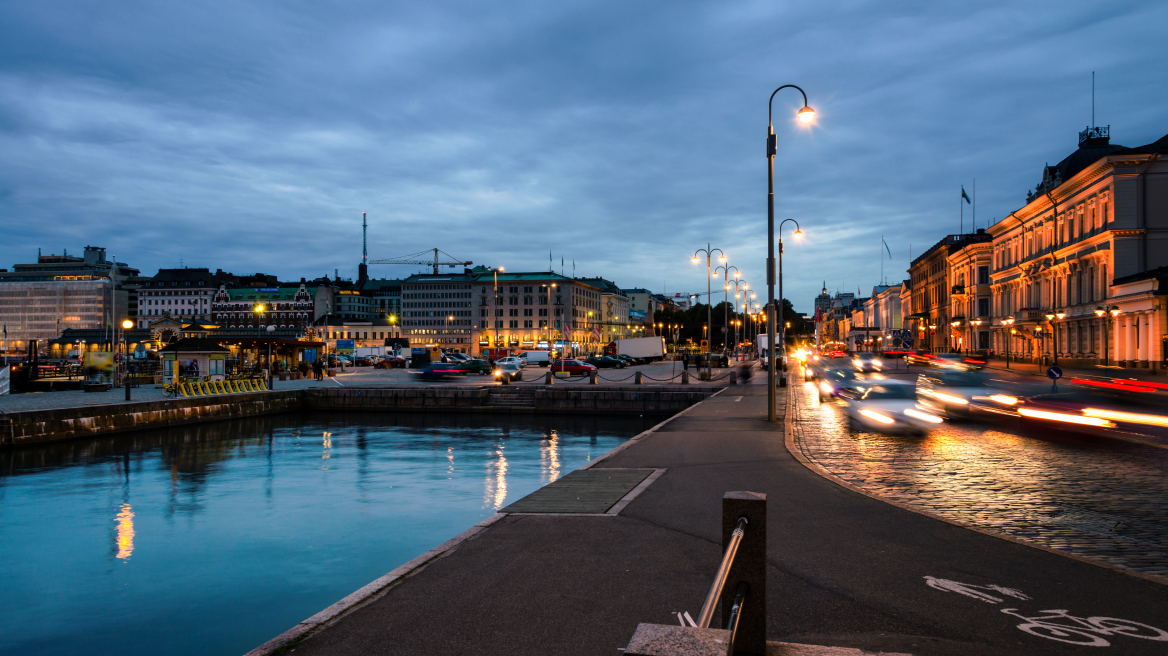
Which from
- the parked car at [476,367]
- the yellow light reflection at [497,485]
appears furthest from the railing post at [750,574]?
the parked car at [476,367]

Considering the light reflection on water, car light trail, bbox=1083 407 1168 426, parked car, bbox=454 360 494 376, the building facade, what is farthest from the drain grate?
the building facade

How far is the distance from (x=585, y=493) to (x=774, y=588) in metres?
5.28

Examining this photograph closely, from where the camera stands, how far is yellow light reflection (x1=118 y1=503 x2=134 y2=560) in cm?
1365

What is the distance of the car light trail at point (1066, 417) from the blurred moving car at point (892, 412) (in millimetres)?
2345

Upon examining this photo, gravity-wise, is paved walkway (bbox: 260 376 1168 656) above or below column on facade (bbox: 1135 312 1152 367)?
below

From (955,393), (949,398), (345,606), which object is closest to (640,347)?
(949,398)

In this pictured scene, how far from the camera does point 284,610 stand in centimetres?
1006

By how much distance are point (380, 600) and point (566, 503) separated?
4.52 metres

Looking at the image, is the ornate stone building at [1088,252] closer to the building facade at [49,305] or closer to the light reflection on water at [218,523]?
the light reflection on water at [218,523]

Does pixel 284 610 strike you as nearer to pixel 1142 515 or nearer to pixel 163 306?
pixel 1142 515

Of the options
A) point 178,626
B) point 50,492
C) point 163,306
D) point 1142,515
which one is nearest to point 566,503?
point 178,626

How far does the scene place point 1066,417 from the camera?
18297 mm

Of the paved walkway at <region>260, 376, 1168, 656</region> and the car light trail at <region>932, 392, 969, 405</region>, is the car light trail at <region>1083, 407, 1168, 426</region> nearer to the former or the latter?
the car light trail at <region>932, 392, 969, 405</region>

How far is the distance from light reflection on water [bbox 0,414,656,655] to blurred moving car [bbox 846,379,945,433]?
30.9 feet
